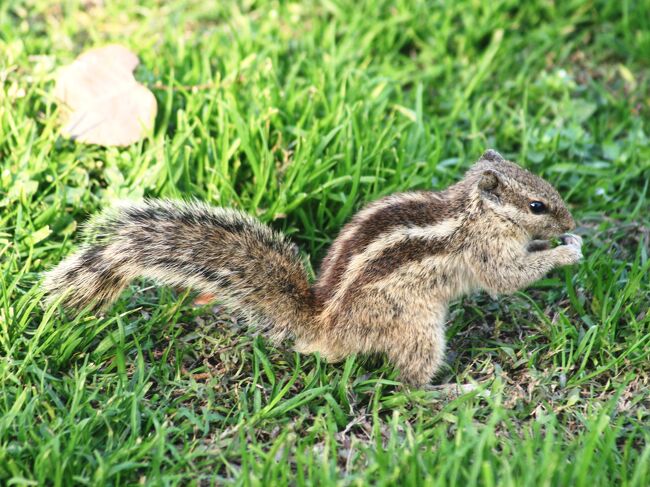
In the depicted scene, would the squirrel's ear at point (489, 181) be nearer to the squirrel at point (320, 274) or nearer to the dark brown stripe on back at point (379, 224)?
the squirrel at point (320, 274)

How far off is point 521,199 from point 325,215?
3.72ft

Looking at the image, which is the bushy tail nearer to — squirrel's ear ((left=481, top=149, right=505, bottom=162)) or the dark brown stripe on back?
the dark brown stripe on back

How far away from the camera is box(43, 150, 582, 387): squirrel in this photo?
12.1ft

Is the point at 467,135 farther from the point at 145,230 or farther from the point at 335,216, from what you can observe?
the point at 145,230

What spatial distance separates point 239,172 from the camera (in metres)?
4.73

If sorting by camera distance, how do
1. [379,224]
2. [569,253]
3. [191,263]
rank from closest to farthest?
[191,263], [379,224], [569,253]

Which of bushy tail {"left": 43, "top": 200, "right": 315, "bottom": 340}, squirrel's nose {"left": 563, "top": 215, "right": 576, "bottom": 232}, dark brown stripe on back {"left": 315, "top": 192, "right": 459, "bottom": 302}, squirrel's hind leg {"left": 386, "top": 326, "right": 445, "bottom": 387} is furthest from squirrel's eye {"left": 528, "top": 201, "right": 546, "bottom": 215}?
bushy tail {"left": 43, "top": 200, "right": 315, "bottom": 340}

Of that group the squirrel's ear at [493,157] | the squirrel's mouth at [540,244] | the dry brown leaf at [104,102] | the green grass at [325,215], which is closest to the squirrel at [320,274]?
the green grass at [325,215]

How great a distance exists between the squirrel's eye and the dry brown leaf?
7.16 feet

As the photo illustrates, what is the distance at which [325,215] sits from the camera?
4617 mm

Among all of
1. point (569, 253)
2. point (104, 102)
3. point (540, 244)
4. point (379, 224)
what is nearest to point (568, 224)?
point (569, 253)

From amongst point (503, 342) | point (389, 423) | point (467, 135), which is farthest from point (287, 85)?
point (389, 423)

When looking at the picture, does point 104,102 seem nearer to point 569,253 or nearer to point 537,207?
point 537,207

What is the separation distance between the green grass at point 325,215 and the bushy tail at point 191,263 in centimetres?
19
